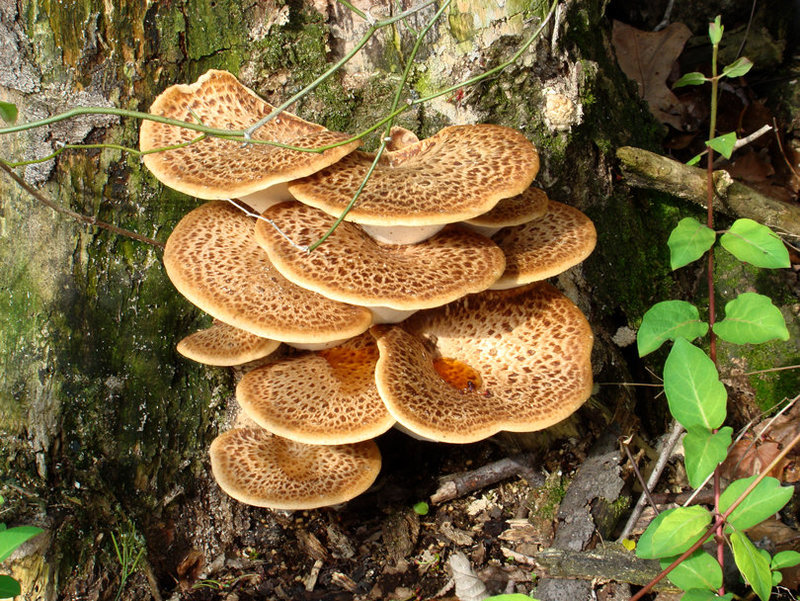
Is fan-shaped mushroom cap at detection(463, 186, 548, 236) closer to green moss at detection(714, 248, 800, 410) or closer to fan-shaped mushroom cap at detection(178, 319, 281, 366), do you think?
fan-shaped mushroom cap at detection(178, 319, 281, 366)

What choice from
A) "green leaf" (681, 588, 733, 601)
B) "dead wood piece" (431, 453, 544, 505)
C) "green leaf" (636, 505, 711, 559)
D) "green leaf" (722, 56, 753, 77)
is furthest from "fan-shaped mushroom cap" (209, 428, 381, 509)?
"green leaf" (722, 56, 753, 77)

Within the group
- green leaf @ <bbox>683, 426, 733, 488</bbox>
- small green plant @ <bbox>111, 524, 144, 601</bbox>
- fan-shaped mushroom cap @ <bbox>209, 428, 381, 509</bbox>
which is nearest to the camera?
green leaf @ <bbox>683, 426, 733, 488</bbox>

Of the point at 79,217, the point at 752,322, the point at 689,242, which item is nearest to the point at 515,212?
the point at 689,242

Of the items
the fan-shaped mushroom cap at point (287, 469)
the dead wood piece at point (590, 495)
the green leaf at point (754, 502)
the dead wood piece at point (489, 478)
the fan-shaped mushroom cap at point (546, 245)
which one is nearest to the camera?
the green leaf at point (754, 502)

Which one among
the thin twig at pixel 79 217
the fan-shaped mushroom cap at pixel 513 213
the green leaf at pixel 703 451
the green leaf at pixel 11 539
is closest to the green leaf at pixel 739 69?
the fan-shaped mushroom cap at pixel 513 213

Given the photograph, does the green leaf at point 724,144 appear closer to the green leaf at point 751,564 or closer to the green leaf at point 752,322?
the green leaf at point 752,322

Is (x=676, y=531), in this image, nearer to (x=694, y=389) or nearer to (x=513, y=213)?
(x=694, y=389)

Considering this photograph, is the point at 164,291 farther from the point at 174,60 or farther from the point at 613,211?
the point at 613,211
